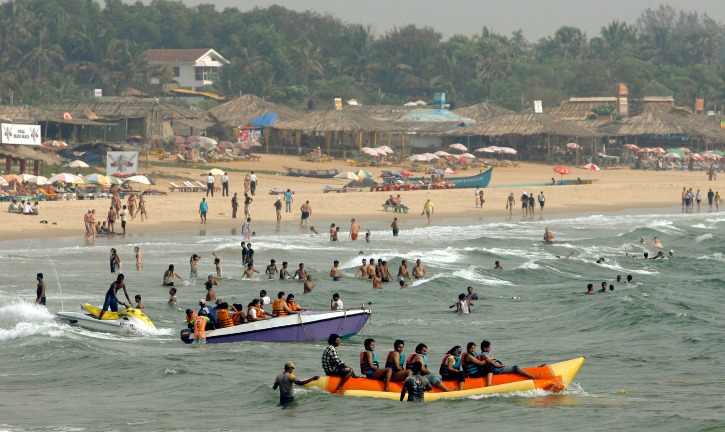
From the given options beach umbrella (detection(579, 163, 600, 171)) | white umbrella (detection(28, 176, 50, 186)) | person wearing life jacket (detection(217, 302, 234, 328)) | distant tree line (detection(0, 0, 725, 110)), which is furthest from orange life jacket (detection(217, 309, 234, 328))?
distant tree line (detection(0, 0, 725, 110))

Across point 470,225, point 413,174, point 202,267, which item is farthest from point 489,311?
point 413,174

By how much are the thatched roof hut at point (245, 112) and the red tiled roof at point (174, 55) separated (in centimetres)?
3763

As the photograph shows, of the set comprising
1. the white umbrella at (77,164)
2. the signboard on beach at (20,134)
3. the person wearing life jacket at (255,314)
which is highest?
the signboard on beach at (20,134)

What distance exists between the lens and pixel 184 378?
1919 centimetres

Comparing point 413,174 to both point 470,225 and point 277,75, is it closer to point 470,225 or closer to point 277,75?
point 470,225

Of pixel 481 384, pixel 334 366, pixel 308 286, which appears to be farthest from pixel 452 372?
pixel 308 286

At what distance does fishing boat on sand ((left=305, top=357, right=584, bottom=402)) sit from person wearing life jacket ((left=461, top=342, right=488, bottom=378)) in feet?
0.32

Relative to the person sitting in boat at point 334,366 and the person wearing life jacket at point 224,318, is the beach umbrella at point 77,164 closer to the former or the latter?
the person wearing life jacket at point 224,318

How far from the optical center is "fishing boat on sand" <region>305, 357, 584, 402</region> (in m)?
17.5

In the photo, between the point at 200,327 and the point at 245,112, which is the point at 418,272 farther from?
the point at 245,112

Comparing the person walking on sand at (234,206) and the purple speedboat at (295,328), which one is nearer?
the purple speedboat at (295,328)

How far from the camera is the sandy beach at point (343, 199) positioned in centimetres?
4081

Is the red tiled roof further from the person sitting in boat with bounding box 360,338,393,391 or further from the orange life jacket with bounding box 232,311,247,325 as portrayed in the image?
the person sitting in boat with bounding box 360,338,393,391

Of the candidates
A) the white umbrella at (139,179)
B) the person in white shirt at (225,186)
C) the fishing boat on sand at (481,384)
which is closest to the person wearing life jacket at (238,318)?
the fishing boat on sand at (481,384)
